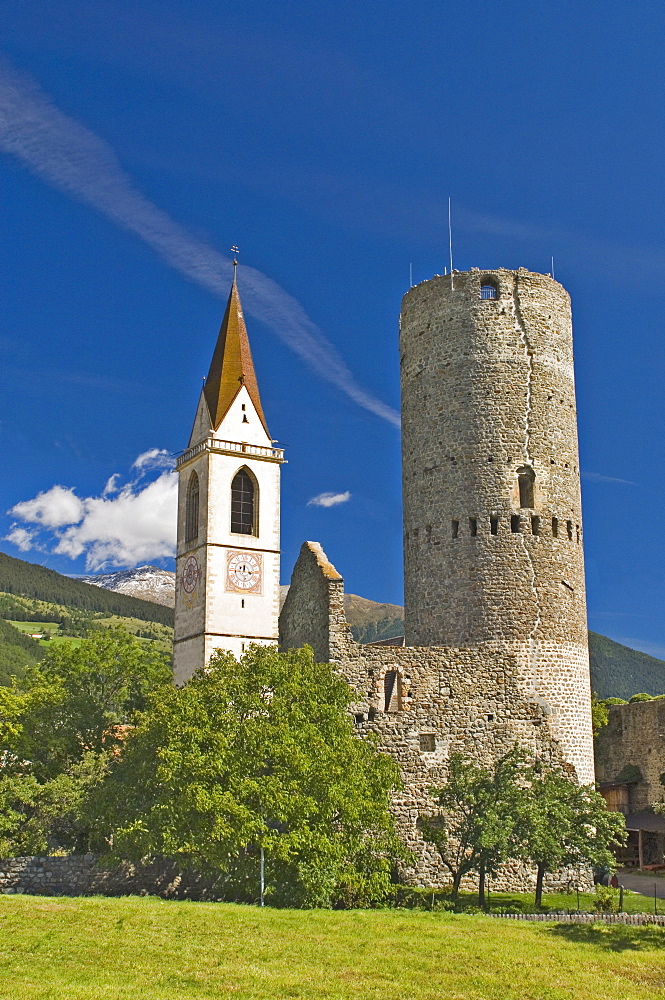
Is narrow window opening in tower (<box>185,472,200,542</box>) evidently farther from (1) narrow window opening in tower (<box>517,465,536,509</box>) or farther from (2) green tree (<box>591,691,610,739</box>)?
(1) narrow window opening in tower (<box>517,465,536,509</box>)

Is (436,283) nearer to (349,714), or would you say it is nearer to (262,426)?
(349,714)

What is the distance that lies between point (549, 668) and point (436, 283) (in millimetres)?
12697

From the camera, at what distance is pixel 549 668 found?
33.2 meters

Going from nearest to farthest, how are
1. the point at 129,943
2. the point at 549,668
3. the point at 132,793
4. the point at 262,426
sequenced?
the point at 129,943 → the point at 132,793 → the point at 549,668 → the point at 262,426

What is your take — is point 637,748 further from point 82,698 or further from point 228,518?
point 82,698

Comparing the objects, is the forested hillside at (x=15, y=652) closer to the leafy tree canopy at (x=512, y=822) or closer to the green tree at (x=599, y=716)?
the green tree at (x=599, y=716)

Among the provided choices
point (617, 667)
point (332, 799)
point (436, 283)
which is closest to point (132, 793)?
point (332, 799)

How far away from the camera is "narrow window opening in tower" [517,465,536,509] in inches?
1351

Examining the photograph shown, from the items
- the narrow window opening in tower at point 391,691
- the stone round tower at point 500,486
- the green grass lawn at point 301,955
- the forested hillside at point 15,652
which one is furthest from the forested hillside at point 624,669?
the green grass lawn at point 301,955

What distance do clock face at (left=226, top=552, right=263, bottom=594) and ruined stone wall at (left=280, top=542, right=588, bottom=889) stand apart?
15885mm

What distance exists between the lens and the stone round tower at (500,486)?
33469 millimetres

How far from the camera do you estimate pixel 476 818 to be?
2814cm

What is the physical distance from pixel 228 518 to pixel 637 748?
20315mm

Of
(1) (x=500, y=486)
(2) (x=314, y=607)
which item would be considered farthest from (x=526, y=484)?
(2) (x=314, y=607)
